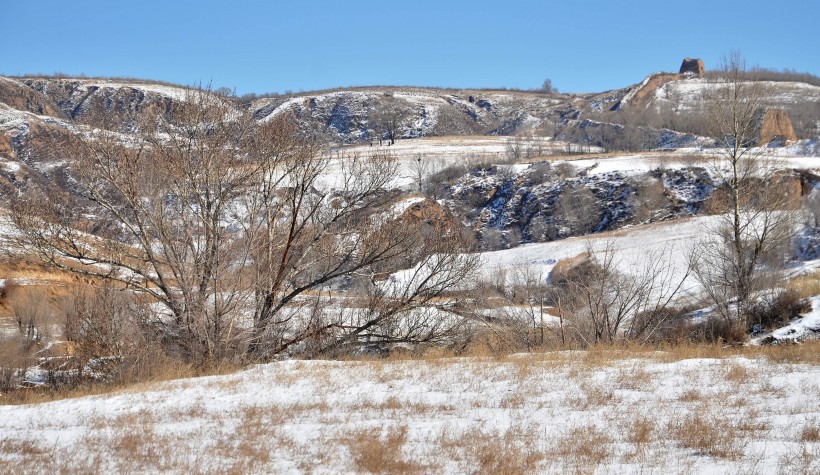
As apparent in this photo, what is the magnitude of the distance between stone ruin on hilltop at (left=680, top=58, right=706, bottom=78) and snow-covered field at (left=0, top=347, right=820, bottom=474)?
156386mm

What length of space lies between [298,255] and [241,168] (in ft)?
9.74

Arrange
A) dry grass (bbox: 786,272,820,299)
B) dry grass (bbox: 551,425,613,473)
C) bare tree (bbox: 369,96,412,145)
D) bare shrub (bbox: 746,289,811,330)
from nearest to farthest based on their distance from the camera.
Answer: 1. dry grass (bbox: 551,425,613,473)
2. bare shrub (bbox: 746,289,811,330)
3. dry grass (bbox: 786,272,820,299)
4. bare tree (bbox: 369,96,412,145)

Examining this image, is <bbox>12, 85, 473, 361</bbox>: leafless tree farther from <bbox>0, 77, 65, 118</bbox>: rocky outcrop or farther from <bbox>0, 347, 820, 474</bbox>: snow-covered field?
<bbox>0, 77, 65, 118</bbox>: rocky outcrop

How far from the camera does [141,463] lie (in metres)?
6.51

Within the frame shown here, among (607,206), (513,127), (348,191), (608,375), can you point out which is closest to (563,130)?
(513,127)

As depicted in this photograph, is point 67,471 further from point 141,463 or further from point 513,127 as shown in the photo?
point 513,127

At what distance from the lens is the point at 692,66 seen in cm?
15312

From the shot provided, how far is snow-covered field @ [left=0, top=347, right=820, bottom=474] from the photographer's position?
628 centimetres

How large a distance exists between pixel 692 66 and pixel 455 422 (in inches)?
6449

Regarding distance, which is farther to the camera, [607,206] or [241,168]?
[607,206]

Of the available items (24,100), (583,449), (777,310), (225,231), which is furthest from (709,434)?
(24,100)

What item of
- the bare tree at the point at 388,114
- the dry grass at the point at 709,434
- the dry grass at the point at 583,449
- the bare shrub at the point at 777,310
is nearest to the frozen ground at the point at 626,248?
the bare shrub at the point at 777,310

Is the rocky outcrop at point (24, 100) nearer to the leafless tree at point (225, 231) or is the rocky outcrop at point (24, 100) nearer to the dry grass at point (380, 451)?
the leafless tree at point (225, 231)

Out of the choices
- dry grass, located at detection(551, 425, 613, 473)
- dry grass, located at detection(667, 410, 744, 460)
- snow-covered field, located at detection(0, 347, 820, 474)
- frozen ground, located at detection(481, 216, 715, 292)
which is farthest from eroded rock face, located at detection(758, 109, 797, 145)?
dry grass, located at detection(551, 425, 613, 473)
